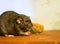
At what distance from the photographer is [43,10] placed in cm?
120

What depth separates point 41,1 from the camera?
3.93 feet

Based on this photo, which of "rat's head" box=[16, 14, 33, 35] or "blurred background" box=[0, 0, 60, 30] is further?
"blurred background" box=[0, 0, 60, 30]

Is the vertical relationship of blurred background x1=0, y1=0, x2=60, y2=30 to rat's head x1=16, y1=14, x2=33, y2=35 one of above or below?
above

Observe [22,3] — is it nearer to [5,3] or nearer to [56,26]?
[5,3]

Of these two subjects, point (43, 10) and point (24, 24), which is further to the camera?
point (43, 10)

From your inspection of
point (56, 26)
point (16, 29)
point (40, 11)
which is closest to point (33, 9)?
point (40, 11)

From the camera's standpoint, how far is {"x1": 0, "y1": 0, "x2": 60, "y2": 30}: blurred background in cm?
119

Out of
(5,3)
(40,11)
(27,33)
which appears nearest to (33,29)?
(27,33)

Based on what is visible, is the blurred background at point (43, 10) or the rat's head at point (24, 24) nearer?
the rat's head at point (24, 24)

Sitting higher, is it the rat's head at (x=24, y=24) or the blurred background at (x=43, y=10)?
the blurred background at (x=43, y=10)

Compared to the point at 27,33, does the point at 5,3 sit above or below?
above

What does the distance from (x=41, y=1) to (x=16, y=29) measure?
34 centimetres

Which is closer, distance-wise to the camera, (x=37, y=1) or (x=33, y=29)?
(x=33, y=29)

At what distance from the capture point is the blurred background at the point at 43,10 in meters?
1.19
